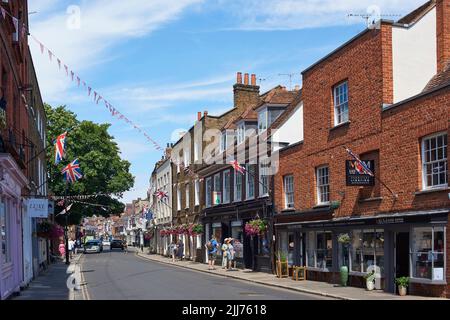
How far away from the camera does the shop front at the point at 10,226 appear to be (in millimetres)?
16250

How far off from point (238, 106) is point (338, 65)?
21.7m

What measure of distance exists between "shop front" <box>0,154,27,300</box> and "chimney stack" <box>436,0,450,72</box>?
580 inches

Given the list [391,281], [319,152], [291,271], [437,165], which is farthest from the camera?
[291,271]

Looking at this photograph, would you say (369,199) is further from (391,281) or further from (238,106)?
(238,106)

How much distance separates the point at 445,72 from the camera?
20094 millimetres

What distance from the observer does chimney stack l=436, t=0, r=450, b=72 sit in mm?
20828

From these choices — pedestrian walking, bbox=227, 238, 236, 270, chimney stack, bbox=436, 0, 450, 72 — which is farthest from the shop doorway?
pedestrian walking, bbox=227, 238, 236, 270

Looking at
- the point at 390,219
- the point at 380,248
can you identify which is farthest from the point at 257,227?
the point at 390,219

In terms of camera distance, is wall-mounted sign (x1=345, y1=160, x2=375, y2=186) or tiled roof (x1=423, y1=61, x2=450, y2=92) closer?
tiled roof (x1=423, y1=61, x2=450, y2=92)

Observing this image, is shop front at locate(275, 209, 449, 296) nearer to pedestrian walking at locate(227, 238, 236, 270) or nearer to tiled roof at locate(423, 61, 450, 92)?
tiled roof at locate(423, 61, 450, 92)

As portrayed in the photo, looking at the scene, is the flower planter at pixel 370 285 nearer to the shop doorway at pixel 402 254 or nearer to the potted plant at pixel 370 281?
the potted plant at pixel 370 281

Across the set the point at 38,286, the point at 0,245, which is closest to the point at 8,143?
the point at 0,245

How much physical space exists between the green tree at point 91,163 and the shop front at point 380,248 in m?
36.8

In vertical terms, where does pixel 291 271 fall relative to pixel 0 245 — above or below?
below
